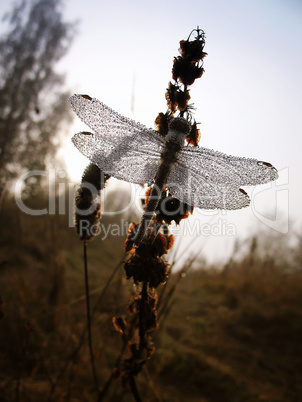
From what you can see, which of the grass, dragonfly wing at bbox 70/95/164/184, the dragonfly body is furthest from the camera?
the grass

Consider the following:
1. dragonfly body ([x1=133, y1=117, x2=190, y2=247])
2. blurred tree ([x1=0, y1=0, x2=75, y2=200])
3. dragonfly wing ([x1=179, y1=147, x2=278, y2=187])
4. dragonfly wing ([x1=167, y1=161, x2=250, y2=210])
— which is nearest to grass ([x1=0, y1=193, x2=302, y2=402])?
dragonfly body ([x1=133, y1=117, x2=190, y2=247])

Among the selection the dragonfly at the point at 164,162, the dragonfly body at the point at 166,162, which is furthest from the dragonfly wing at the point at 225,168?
the dragonfly body at the point at 166,162

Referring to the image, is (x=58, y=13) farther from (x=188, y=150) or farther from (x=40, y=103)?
(x=188, y=150)

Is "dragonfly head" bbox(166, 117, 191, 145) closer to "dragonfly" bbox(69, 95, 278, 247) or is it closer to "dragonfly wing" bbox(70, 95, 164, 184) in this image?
"dragonfly" bbox(69, 95, 278, 247)

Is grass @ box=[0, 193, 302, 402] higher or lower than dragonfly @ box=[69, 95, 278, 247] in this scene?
lower

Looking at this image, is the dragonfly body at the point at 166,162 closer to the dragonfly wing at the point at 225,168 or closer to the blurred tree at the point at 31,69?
the dragonfly wing at the point at 225,168

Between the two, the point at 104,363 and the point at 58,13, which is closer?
the point at 104,363

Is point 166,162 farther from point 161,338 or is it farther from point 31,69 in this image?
point 31,69

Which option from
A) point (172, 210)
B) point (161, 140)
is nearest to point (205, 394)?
point (172, 210)
